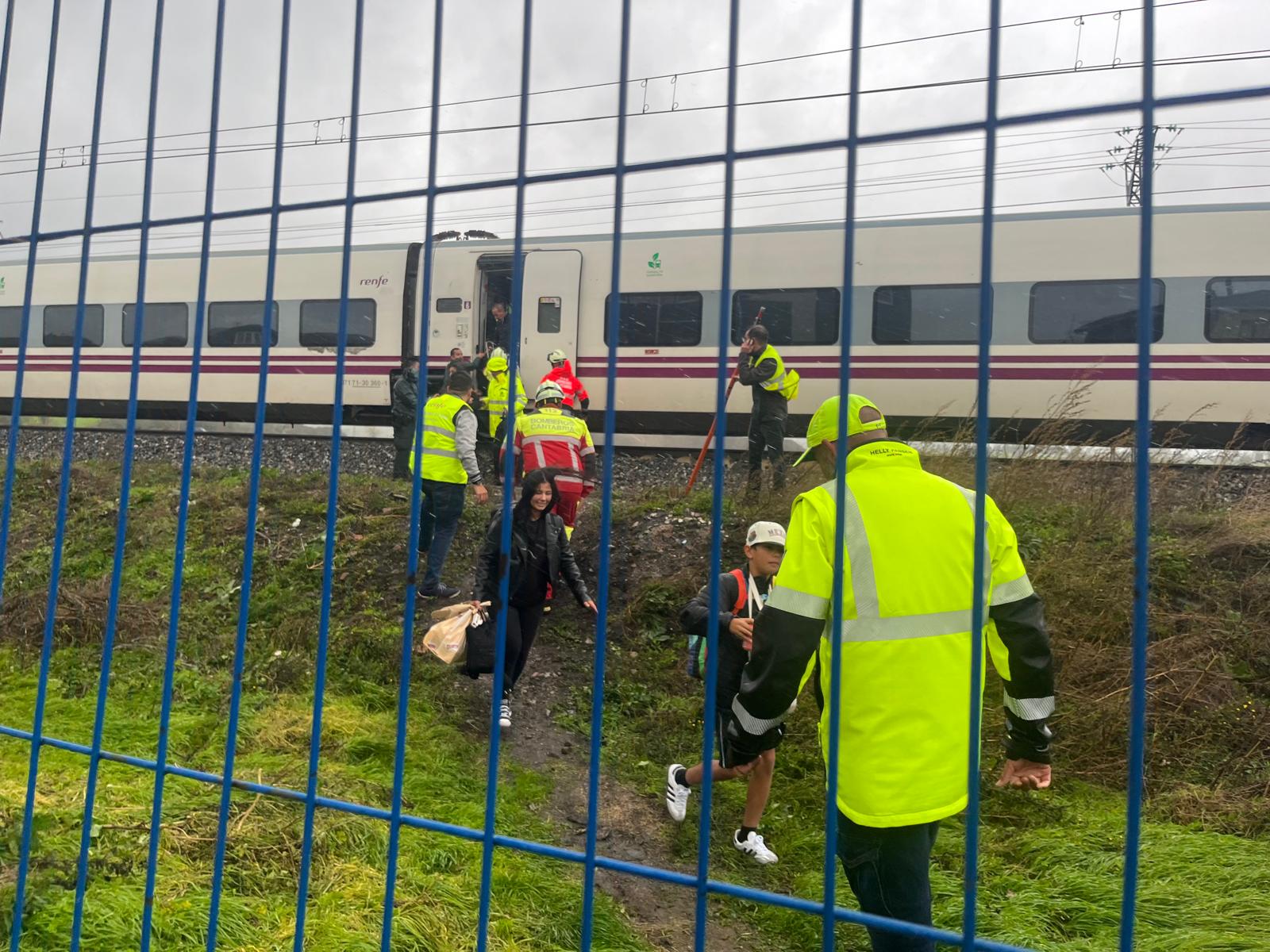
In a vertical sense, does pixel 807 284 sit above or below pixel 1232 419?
above

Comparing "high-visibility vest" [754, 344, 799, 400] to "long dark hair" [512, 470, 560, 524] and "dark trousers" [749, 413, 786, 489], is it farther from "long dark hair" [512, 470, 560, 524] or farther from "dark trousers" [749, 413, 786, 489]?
"long dark hair" [512, 470, 560, 524]

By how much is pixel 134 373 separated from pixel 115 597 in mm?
625

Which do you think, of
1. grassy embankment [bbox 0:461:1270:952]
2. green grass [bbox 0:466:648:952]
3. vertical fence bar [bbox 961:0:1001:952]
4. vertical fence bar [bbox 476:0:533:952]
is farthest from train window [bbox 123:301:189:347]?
vertical fence bar [bbox 961:0:1001:952]

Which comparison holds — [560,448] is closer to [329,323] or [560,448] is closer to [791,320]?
[791,320]

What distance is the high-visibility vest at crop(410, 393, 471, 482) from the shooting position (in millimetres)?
7008

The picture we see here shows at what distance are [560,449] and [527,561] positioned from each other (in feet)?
6.62

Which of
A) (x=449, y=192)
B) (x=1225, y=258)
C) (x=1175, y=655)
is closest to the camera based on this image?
(x=449, y=192)

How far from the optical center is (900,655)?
2381mm

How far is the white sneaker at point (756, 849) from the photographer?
4457 mm

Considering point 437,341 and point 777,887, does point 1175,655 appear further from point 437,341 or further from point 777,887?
point 437,341

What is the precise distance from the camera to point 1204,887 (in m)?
3.85

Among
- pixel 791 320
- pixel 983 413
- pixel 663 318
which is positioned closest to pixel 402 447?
pixel 663 318

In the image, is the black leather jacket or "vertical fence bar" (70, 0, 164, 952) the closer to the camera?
"vertical fence bar" (70, 0, 164, 952)

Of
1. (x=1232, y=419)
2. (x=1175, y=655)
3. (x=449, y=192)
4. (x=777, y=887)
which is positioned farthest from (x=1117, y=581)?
(x=449, y=192)
